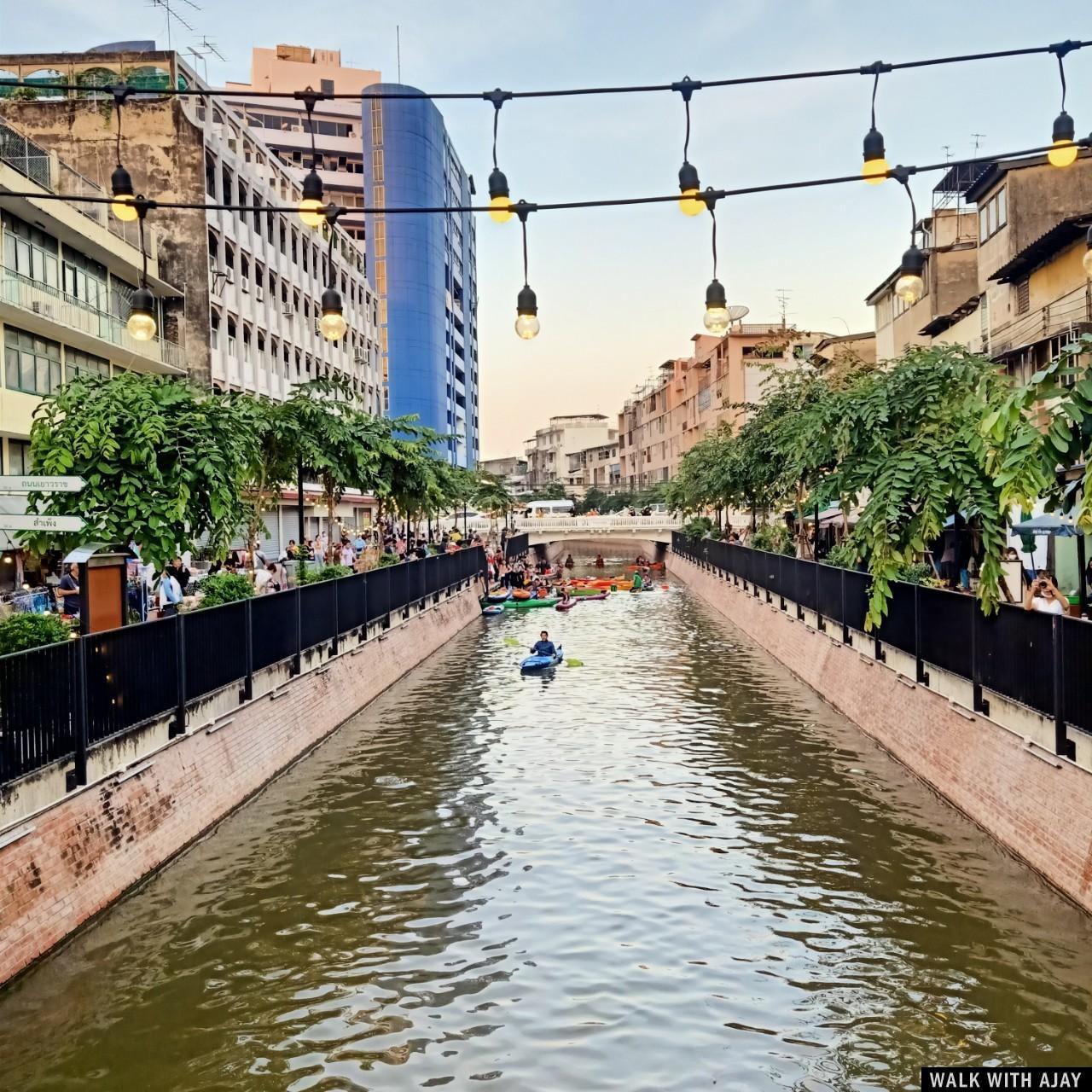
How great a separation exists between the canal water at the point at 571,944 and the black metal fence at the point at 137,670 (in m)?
1.79

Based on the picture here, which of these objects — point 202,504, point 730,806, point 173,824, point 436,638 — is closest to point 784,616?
point 436,638

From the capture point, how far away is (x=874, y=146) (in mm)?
11070

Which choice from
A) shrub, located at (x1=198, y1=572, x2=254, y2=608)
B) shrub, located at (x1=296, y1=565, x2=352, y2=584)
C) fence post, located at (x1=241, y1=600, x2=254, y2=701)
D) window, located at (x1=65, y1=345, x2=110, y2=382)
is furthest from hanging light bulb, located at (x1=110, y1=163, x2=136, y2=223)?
window, located at (x1=65, y1=345, x2=110, y2=382)

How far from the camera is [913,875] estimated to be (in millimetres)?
11992

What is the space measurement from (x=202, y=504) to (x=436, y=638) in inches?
715

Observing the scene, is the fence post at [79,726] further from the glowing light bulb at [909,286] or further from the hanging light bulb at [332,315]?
the glowing light bulb at [909,286]

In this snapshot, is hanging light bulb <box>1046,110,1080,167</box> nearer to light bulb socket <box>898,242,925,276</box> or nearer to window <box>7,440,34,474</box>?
light bulb socket <box>898,242,925,276</box>

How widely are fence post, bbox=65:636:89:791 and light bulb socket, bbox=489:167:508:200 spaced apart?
6386 millimetres

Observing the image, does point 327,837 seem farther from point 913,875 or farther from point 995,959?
point 995,959

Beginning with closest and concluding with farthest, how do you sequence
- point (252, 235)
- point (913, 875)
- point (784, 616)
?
point (913, 875), point (784, 616), point (252, 235)

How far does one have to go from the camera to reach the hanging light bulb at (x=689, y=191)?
11.1 meters

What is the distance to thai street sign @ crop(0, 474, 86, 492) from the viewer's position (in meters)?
11.7

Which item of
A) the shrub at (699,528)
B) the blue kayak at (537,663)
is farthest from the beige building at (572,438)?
the blue kayak at (537,663)

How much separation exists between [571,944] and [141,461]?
9914 mm
